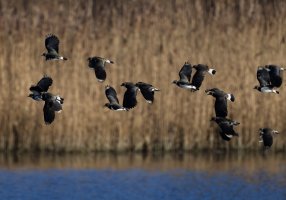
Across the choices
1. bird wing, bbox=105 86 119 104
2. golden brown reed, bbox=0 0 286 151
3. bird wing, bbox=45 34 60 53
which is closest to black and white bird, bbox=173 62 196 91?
bird wing, bbox=105 86 119 104

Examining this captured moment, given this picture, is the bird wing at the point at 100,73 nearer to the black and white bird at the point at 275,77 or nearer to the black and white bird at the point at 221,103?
the black and white bird at the point at 221,103

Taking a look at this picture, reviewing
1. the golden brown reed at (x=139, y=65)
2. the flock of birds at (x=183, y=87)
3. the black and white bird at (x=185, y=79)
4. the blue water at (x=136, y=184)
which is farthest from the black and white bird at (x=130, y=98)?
the golden brown reed at (x=139, y=65)

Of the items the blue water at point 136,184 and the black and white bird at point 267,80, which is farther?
the blue water at point 136,184

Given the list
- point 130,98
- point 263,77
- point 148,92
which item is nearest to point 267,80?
point 263,77

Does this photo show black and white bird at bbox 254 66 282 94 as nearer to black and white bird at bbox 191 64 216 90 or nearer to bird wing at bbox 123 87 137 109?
black and white bird at bbox 191 64 216 90

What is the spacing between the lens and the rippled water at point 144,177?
25969 millimetres

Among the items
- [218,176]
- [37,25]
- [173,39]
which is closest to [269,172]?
[218,176]


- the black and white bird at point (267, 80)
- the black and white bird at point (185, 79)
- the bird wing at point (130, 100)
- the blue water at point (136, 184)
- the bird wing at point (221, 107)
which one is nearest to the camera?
the bird wing at point (221, 107)

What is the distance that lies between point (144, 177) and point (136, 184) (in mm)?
706

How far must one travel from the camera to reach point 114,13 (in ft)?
92.2

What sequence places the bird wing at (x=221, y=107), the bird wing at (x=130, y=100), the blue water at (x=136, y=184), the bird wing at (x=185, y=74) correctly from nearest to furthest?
the bird wing at (x=221, y=107)
the bird wing at (x=130, y=100)
the bird wing at (x=185, y=74)
the blue water at (x=136, y=184)

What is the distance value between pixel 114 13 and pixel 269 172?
154 inches

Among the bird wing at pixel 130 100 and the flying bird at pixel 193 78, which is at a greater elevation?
the flying bird at pixel 193 78

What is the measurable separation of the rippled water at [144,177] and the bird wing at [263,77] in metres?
2.81
